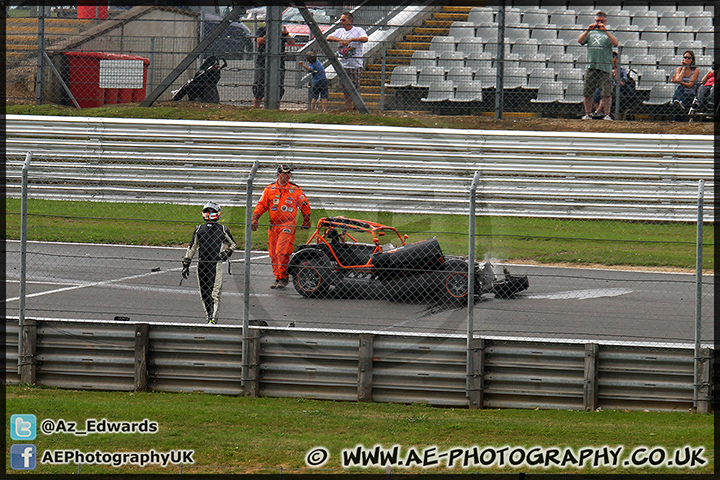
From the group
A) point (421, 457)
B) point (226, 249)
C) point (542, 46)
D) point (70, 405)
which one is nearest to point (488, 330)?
point (421, 457)

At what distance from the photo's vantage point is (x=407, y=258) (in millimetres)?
10109

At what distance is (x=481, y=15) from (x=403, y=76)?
10.0 ft

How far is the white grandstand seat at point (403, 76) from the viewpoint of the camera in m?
16.7

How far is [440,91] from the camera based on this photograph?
1664cm

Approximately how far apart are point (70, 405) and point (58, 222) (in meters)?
7.80

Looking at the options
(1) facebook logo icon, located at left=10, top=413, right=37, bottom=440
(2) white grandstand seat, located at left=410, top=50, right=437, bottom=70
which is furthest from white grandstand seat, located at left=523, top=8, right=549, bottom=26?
(1) facebook logo icon, located at left=10, top=413, right=37, bottom=440

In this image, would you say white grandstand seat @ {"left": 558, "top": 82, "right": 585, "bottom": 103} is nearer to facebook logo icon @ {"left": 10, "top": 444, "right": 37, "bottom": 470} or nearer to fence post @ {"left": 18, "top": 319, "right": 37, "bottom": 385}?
fence post @ {"left": 18, "top": 319, "right": 37, "bottom": 385}

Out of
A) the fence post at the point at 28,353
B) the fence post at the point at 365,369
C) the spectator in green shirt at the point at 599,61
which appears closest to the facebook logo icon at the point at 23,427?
the fence post at the point at 28,353

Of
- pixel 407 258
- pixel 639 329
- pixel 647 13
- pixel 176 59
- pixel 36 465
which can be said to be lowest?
pixel 36 465

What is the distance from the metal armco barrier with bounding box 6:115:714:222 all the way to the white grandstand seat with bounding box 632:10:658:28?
14.2 ft

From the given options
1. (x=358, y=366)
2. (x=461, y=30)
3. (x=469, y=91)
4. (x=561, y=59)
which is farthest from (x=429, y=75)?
(x=358, y=366)

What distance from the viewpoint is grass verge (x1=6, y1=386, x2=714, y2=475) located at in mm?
6137

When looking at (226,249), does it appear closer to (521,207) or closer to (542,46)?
(521,207)

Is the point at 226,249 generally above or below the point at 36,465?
above
